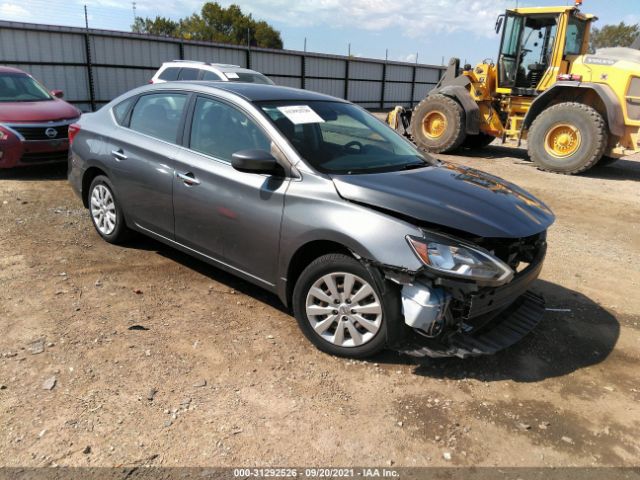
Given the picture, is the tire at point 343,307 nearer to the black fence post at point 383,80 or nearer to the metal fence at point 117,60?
the metal fence at point 117,60

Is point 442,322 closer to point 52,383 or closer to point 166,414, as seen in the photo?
point 166,414

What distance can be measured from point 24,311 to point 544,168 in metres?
10.4

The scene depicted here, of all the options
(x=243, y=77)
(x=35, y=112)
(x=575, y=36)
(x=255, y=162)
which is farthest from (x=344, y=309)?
(x=575, y=36)

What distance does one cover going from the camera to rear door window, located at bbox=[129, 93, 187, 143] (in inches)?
169

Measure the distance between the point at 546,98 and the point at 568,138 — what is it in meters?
1.11

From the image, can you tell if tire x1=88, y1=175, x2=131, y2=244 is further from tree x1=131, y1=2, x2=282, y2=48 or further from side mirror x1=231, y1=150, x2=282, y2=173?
tree x1=131, y1=2, x2=282, y2=48

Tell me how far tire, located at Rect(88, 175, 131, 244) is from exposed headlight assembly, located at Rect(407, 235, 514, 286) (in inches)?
124

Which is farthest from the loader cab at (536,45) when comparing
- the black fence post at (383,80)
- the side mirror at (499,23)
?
the black fence post at (383,80)

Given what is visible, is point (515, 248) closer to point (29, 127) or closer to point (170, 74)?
point (29, 127)

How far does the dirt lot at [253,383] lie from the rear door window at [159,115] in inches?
48.9

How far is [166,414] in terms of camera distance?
2.78m

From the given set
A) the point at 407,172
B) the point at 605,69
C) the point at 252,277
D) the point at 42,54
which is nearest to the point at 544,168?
the point at 605,69

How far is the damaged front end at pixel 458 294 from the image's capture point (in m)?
2.91

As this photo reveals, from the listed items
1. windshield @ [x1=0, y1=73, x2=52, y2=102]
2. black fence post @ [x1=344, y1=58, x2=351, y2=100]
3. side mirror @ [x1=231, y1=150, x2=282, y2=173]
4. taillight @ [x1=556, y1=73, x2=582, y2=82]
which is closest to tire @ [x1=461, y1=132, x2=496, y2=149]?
taillight @ [x1=556, y1=73, x2=582, y2=82]
